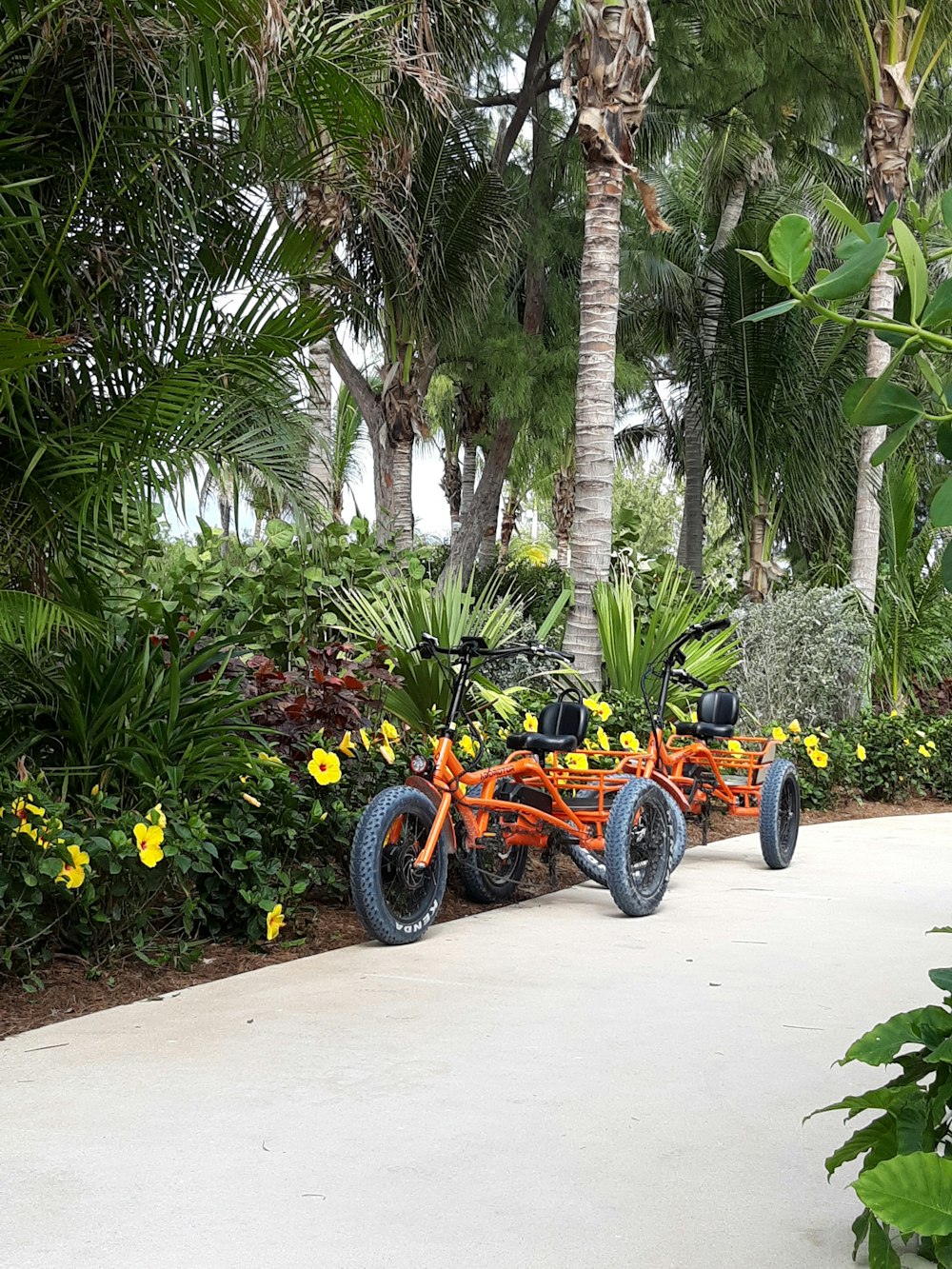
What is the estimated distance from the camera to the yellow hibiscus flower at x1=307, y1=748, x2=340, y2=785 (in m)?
5.38

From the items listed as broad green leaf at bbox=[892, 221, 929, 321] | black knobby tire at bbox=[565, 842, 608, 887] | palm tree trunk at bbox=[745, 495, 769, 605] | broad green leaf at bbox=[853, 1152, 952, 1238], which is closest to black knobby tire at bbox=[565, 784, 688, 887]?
black knobby tire at bbox=[565, 842, 608, 887]

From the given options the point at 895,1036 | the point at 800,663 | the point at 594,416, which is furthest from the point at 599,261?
the point at 895,1036

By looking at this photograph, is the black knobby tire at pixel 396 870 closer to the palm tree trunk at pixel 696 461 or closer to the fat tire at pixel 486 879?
the fat tire at pixel 486 879

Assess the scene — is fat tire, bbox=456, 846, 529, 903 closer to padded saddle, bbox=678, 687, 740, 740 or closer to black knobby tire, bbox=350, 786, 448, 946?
black knobby tire, bbox=350, 786, 448, 946

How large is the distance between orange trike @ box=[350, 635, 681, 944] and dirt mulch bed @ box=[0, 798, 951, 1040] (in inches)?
11.0

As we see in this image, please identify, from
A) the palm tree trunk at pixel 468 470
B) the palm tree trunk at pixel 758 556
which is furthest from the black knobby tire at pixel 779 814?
the palm tree trunk at pixel 468 470

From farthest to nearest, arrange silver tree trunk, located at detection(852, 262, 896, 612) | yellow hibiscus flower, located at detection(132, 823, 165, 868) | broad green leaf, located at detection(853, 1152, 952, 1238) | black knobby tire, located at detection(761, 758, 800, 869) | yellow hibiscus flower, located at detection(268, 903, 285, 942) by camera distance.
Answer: silver tree trunk, located at detection(852, 262, 896, 612) < black knobby tire, located at detection(761, 758, 800, 869) < yellow hibiscus flower, located at detection(268, 903, 285, 942) < yellow hibiscus flower, located at detection(132, 823, 165, 868) < broad green leaf, located at detection(853, 1152, 952, 1238)

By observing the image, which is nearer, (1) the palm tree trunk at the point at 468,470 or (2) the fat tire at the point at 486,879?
(2) the fat tire at the point at 486,879

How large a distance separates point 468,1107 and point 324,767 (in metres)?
2.22

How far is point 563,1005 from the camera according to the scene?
14.4 ft

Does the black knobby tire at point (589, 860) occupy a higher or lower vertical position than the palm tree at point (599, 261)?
lower

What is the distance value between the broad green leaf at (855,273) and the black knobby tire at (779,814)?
576 cm

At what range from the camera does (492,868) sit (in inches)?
245

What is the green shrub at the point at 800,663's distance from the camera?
1093 cm
